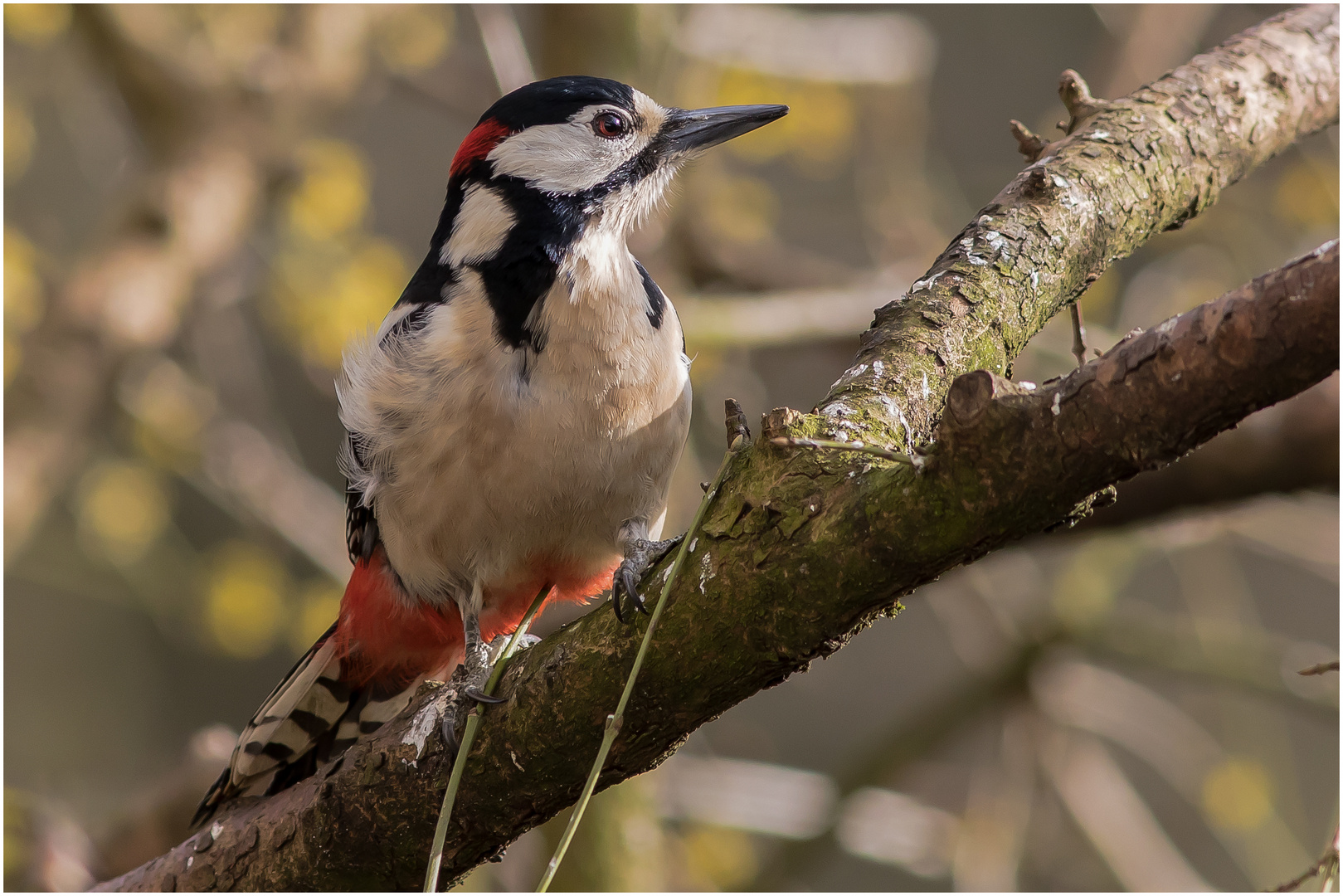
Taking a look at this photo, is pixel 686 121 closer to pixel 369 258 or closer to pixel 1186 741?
pixel 369 258

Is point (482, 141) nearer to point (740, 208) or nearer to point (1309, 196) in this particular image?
point (740, 208)

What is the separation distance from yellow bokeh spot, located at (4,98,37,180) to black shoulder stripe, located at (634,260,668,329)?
3658 mm

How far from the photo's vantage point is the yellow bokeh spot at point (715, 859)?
492cm

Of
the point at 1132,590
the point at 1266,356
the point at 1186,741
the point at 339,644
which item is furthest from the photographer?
the point at 1132,590

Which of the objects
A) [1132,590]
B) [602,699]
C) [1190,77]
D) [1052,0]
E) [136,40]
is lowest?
[1132,590]

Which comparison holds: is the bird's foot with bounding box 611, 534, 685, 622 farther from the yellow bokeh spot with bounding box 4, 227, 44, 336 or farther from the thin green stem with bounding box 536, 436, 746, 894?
the yellow bokeh spot with bounding box 4, 227, 44, 336

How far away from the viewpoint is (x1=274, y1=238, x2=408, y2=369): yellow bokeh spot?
4.66 meters

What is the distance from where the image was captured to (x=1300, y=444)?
3715 mm

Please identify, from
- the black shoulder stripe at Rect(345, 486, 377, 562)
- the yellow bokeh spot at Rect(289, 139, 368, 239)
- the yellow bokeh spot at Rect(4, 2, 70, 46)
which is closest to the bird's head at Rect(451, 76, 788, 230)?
the black shoulder stripe at Rect(345, 486, 377, 562)

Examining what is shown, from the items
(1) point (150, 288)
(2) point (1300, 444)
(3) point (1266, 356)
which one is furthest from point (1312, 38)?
(1) point (150, 288)

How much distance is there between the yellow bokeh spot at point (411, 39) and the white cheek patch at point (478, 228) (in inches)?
99.4

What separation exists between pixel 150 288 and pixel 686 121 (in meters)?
2.41

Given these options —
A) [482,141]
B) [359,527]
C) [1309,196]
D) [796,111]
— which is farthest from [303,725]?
[1309,196]

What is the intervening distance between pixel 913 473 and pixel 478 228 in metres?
1.62
